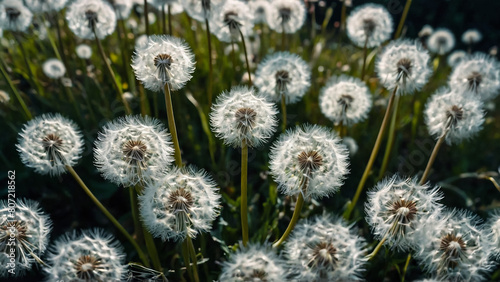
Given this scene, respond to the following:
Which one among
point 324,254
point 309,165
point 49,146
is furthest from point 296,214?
point 49,146

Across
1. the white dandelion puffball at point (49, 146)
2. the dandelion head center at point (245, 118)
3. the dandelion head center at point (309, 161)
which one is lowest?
the white dandelion puffball at point (49, 146)

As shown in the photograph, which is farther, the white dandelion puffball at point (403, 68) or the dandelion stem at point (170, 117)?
the white dandelion puffball at point (403, 68)

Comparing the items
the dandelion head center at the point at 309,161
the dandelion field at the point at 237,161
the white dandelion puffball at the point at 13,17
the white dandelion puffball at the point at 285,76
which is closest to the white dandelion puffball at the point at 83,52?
the dandelion field at the point at 237,161

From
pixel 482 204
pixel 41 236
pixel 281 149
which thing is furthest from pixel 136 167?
pixel 482 204

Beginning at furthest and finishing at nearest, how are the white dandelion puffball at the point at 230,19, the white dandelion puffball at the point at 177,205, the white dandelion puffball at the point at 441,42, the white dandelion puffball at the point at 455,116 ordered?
the white dandelion puffball at the point at 441,42 → the white dandelion puffball at the point at 230,19 → the white dandelion puffball at the point at 455,116 → the white dandelion puffball at the point at 177,205

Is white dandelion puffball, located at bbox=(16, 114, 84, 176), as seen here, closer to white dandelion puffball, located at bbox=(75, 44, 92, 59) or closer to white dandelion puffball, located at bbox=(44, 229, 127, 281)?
white dandelion puffball, located at bbox=(44, 229, 127, 281)

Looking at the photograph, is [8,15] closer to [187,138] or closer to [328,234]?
[187,138]

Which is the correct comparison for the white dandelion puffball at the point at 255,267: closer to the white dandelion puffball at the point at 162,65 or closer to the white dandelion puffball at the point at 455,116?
the white dandelion puffball at the point at 162,65
